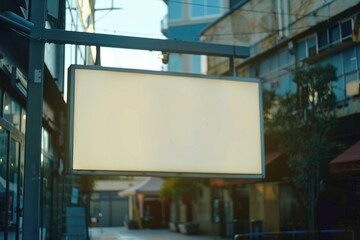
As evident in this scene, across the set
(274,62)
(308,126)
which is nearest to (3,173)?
(308,126)

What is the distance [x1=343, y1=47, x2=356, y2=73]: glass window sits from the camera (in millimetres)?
17484

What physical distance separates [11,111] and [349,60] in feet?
34.9

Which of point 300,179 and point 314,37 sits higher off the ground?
point 314,37

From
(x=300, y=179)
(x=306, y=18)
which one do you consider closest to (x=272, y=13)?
(x=306, y=18)

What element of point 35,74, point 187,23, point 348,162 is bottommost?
point 348,162

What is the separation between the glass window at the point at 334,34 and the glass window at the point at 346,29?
0.84ft

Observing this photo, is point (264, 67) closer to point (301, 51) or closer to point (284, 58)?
point (284, 58)

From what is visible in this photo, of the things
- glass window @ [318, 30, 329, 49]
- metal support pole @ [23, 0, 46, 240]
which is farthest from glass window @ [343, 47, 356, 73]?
metal support pole @ [23, 0, 46, 240]

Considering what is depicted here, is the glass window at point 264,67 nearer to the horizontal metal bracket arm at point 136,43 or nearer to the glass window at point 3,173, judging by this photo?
the horizontal metal bracket arm at point 136,43

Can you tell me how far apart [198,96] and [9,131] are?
4321 mm

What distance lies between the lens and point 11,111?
39.8 ft

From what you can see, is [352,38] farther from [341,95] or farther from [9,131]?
[9,131]

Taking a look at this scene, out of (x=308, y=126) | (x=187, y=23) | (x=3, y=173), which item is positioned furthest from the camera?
(x=187, y=23)

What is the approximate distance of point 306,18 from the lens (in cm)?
1975
